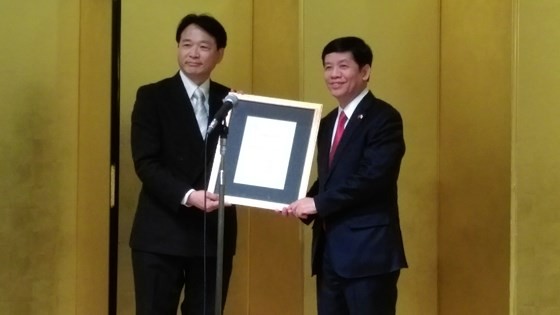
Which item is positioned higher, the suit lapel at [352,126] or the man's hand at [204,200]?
the suit lapel at [352,126]

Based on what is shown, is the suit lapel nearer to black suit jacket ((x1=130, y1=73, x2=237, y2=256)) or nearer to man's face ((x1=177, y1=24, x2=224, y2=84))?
black suit jacket ((x1=130, y1=73, x2=237, y2=256))

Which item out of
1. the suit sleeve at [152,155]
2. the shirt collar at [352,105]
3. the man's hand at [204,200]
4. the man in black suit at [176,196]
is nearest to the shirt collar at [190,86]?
the man in black suit at [176,196]

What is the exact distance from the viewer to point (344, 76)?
2.35 metres

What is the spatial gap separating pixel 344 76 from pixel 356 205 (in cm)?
40

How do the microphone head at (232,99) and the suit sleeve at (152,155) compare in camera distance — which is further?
the suit sleeve at (152,155)

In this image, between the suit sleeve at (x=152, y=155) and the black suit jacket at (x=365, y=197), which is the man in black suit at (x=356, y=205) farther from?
the suit sleeve at (x=152, y=155)

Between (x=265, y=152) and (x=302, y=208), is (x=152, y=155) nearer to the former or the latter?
(x=265, y=152)

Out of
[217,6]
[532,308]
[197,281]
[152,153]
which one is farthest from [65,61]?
[532,308]

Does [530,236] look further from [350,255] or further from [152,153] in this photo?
[152,153]

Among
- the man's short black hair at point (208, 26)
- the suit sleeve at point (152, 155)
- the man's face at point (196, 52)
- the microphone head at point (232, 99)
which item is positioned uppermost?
the man's short black hair at point (208, 26)

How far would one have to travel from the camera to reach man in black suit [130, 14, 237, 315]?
2371mm

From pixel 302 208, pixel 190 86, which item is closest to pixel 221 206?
pixel 302 208

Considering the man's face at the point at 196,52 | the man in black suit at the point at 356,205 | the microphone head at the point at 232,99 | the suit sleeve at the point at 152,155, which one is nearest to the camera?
the microphone head at the point at 232,99

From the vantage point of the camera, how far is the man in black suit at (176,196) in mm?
2371
